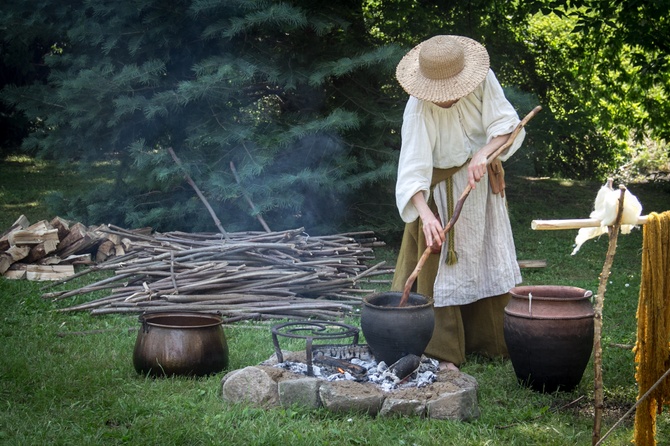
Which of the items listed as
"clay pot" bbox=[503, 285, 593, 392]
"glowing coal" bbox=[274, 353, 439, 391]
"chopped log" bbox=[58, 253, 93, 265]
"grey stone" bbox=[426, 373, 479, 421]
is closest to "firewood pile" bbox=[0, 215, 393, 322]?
"chopped log" bbox=[58, 253, 93, 265]

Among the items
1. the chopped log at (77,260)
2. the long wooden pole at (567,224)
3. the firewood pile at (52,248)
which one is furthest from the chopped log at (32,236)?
the long wooden pole at (567,224)

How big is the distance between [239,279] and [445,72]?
2995 millimetres

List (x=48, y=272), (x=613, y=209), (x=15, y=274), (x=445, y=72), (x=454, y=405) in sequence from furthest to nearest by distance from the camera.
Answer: (x=48, y=272) → (x=15, y=274) → (x=445, y=72) → (x=454, y=405) → (x=613, y=209)

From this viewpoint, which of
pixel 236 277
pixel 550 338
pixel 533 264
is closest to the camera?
pixel 550 338

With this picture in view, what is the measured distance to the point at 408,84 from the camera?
189 inches

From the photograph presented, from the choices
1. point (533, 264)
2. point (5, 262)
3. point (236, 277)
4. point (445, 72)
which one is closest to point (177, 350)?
point (236, 277)

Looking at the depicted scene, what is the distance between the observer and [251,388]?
4.23m

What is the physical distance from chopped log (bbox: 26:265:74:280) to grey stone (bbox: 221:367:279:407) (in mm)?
4200

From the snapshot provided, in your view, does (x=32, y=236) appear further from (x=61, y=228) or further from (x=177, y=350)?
(x=177, y=350)

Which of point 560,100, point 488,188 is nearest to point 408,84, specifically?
point 488,188

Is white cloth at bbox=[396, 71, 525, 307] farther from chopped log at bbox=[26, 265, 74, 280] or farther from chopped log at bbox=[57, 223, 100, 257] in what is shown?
chopped log at bbox=[57, 223, 100, 257]

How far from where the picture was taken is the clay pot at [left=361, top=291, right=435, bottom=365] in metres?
4.36

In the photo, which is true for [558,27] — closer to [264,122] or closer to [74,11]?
[264,122]

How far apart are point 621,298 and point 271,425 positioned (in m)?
4.55
